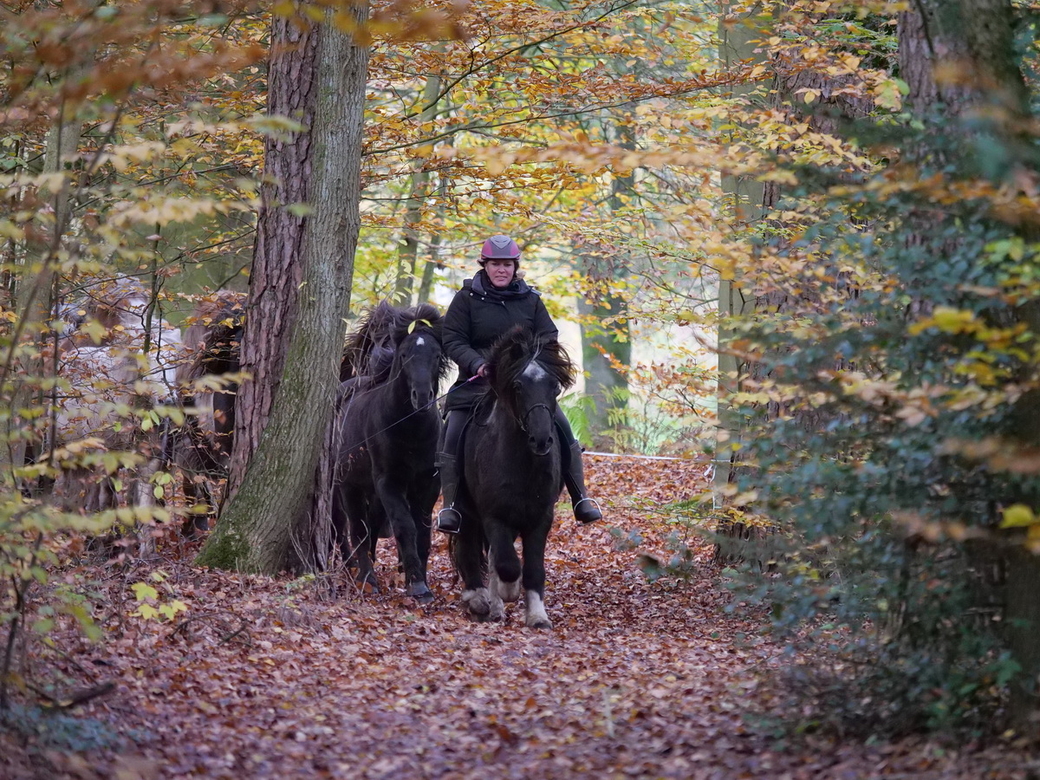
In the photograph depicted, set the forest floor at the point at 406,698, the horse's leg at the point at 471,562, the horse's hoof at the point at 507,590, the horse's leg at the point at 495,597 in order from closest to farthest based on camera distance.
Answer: the forest floor at the point at 406,698 < the horse's leg at the point at 495,597 < the horse's hoof at the point at 507,590 < the horse's leg at the point at 471,562

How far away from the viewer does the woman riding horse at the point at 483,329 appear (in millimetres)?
9383

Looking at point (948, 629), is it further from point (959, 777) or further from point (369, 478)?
point (369, 478)

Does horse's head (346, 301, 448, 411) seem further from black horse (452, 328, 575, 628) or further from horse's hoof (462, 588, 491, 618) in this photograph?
horse's hoof (462, 588, 491, 618)

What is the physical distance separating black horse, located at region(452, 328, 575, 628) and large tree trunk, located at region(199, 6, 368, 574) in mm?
1382

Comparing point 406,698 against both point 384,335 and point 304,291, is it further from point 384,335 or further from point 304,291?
point 384,335

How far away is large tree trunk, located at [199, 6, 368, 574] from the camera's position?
9016 millimetres

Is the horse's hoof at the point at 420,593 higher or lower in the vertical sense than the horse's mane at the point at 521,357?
lower

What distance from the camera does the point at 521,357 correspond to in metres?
8.69

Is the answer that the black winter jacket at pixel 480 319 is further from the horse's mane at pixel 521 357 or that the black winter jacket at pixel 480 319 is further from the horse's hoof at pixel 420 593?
the horse's hoof at pixel 420 593

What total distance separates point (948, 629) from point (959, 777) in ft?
2.21

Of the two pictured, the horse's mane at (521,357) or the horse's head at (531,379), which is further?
the horse's mane at (521,357)

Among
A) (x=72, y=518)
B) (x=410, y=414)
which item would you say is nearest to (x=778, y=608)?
(x=72, y=518)

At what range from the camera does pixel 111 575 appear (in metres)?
7.85

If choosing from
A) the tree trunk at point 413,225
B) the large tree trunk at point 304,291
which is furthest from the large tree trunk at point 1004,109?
the tree trunk at point 413,225
